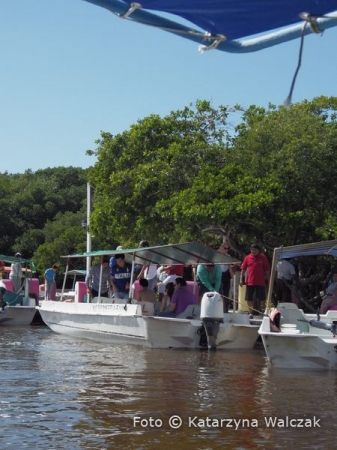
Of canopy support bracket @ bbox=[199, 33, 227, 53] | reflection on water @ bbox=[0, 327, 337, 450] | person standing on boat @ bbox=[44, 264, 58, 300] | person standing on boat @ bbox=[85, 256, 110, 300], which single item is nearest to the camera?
canopy support bracket @ bbox=[199, 33, 227, 53]

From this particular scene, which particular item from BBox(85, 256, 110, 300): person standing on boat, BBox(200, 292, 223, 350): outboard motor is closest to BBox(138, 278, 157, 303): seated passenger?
BBox(200, 292, 223, 350): outboard motor

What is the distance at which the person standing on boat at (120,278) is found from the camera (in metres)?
17.2

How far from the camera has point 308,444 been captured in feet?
25.1

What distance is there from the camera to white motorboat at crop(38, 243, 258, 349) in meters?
15.3

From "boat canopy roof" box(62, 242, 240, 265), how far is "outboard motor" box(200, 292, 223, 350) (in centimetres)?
166

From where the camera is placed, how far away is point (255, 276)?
668 inches

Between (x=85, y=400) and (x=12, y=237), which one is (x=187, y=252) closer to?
(x=85, y=400)

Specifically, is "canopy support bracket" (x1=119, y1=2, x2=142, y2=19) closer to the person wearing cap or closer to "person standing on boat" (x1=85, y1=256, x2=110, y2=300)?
"person standing on boat" (x1=85, y1=256, x2=110, y2=300)

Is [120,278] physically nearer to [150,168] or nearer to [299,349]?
[299,349]

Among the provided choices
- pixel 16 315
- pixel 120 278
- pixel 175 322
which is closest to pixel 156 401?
pixel 175 322

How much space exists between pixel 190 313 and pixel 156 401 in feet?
21.4

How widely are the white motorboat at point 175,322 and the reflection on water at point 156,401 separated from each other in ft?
2.42

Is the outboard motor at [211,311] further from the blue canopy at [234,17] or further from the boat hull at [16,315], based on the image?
the blue canopy at [234,17]

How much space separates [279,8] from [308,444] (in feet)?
18.0
